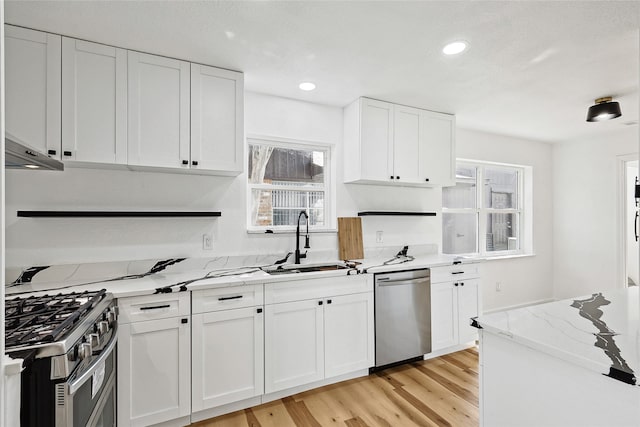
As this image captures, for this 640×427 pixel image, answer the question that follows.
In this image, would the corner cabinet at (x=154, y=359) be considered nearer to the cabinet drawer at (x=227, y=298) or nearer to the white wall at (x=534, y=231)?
the cabinet drawer at (x=227, y=298)

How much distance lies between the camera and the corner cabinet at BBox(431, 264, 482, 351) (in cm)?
306

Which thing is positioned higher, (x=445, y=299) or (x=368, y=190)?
(x=368, y=190)

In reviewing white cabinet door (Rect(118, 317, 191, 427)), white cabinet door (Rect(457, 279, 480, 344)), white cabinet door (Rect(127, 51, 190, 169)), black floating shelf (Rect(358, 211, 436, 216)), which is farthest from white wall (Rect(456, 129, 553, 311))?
white cabinet door (Rect(118, 317, 191, 427))

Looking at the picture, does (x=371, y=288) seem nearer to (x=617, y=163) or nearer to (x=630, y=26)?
(x=630, y=26)

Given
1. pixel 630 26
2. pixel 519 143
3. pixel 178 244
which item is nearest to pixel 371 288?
pixel 178 244

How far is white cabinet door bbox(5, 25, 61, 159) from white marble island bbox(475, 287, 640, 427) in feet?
8.47

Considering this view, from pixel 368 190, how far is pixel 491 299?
244cm

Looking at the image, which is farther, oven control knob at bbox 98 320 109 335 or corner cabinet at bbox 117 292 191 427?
corner cabinet at bbox 117 292 191 427

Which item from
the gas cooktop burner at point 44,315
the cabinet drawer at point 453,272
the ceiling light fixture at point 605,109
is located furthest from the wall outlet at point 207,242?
the ceiling light fixture at point 605,109

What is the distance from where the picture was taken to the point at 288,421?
2.19 meters

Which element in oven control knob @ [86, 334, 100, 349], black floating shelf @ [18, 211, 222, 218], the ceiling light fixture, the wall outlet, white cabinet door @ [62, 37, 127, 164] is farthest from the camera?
the ceiling light fixture

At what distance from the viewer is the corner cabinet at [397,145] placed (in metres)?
3.07

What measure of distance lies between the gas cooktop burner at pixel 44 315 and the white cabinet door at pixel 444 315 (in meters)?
2.61

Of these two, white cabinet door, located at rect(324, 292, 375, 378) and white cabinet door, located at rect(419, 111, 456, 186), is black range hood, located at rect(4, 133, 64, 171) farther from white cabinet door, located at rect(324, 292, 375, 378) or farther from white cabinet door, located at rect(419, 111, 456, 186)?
white cabinet door, located at rect(419, 111, 456, 186)
